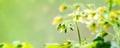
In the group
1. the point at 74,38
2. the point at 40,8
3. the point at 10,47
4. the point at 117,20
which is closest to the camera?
the point at 10,47

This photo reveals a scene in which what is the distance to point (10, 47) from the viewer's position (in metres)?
0.97

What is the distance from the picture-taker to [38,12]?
1887 mm

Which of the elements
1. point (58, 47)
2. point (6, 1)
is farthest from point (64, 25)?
point (6, 1)

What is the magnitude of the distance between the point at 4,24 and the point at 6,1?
0.19 meters

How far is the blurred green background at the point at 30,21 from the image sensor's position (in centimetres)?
185

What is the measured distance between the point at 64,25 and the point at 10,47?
24 cm

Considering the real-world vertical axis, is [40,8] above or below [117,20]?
above

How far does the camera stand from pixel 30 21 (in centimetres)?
192

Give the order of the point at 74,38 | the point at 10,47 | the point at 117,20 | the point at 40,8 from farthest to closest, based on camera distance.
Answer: the point at 40,8 → the point at 74,38 → the point at 117,20 → the point at 10,47

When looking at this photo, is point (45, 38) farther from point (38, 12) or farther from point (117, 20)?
point (117, 20)

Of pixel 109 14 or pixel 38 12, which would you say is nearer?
pixel 109 14

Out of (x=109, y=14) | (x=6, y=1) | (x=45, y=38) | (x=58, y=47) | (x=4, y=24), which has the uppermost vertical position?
(x=6, y=1)

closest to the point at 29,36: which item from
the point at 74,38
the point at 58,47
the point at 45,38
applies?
the point at 45,38

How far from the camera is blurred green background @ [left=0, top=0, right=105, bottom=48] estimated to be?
6.08 ft
